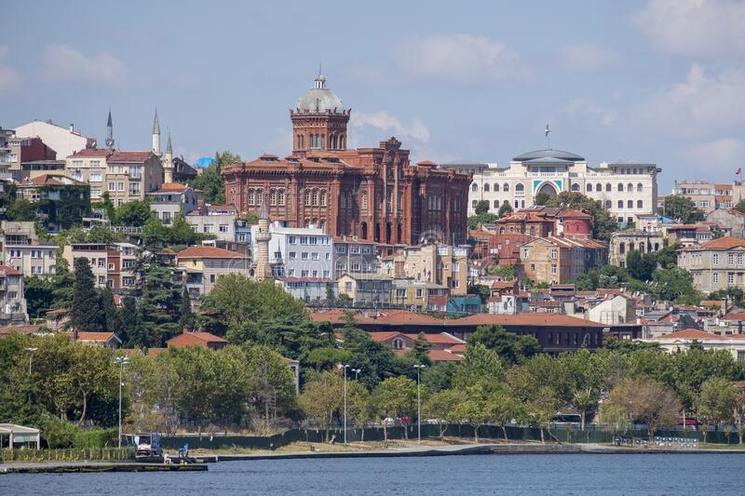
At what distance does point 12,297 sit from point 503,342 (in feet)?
99.5

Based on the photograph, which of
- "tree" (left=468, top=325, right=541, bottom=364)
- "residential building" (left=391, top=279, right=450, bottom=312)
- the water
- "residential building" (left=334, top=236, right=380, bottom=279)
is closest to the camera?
the water

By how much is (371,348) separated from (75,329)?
1783cm

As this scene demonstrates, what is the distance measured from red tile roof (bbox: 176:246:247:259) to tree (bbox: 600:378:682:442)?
3538 cm

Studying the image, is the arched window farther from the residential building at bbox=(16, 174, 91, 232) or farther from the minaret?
the residential building at bbox=(16, 174, 91, 232)

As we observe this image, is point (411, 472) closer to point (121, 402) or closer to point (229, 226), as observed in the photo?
point (121, 402)

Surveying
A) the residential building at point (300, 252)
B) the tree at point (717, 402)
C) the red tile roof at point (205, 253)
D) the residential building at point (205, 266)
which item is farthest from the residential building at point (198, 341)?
the residential building at point (300, 252)

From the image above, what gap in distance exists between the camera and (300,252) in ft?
601

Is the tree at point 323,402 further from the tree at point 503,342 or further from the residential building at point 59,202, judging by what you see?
the residential building at point 59,202

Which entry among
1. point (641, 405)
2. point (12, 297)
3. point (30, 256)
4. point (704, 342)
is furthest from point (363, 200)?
point (641, 405)

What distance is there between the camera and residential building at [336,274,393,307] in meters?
180

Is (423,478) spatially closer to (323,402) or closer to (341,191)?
(323,402)

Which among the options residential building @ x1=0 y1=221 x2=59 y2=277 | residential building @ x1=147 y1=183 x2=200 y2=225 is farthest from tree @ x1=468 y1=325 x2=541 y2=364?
residential building @ x1=147 y1=183 x2=200 y2=225

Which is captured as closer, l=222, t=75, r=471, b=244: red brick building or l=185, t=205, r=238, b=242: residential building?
l=185, t=205, r=238, b=242: residential building

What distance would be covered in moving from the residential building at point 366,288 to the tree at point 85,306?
32.0m
